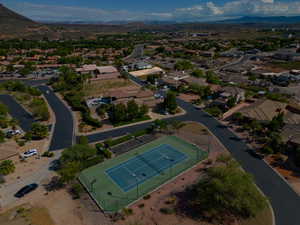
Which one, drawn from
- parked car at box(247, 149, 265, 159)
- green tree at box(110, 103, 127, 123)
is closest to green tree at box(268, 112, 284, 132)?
parked car at box(247, 149, 265, 159)

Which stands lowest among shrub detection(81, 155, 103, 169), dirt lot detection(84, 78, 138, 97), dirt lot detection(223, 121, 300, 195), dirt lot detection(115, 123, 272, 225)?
dirt lot detection(115, 123, 272, 225)

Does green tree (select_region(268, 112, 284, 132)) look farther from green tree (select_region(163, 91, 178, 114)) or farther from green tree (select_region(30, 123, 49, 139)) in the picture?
green tree (select_region(30, 123, 49, 139))

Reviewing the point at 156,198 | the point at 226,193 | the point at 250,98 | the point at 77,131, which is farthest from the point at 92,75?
the point at 226,193

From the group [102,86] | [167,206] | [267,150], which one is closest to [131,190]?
[167,206]

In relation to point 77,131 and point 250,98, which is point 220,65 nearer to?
point 250,98

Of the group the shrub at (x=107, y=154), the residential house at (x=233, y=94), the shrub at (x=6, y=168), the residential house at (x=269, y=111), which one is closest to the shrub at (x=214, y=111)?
the residential house at (x=269, y=111)

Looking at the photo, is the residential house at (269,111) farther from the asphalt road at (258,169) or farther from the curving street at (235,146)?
the curving street at (235,146)

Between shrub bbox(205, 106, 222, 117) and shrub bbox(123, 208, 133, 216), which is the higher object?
shrub bbox(205, 106, 222, 117)
